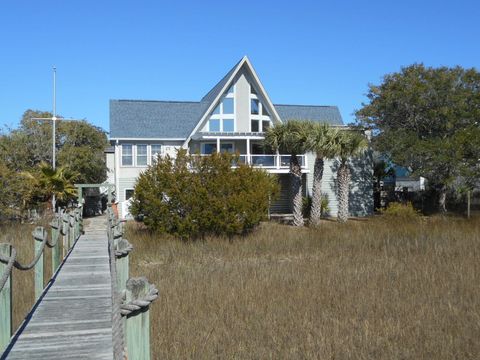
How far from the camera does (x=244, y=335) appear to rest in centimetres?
731

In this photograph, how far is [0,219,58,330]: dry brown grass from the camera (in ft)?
28.4

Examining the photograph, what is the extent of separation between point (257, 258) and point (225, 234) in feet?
14.8

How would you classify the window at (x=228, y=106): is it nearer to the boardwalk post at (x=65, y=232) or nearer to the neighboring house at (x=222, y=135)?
the neighboring house at (x=222, y=135)

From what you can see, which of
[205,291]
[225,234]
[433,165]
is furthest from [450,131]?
[205,291]

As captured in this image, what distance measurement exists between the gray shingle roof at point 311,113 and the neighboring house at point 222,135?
12.3 feet

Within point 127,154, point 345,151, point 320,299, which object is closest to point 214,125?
point 127,154

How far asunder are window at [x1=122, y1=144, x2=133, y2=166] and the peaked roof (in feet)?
2.64

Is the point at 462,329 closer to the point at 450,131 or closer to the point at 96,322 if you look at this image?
the point at 96,322

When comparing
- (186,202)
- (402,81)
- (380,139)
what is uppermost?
(402,81)

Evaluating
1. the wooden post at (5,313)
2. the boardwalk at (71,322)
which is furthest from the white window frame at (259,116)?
the wooden post at (5,313)

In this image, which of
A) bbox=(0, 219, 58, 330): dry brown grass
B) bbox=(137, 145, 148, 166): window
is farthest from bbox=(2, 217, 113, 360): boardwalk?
bbox=(137, 145, 148, 166): window

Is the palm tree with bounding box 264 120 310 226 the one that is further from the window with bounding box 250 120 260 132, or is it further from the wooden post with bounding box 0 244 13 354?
the wooden post with bounding box 0 244 13 354

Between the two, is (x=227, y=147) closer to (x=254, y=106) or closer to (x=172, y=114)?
(x=254, y=106)

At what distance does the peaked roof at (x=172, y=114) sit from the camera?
34.2 metres
